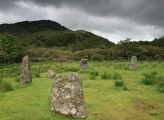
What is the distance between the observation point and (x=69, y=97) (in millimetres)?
8008

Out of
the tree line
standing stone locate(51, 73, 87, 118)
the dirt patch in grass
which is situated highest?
the tree line

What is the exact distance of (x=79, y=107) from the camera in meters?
7.96

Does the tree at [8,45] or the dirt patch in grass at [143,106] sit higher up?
the tree at [8,45]

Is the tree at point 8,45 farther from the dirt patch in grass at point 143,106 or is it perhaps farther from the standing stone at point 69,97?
the standing stone at point 69,97

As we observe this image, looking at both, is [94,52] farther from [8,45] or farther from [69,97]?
[69,97]

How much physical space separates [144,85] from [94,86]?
312cm

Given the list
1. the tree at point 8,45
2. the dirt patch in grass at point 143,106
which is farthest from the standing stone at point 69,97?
the tree at point 8,45

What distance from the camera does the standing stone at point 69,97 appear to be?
7941 mm

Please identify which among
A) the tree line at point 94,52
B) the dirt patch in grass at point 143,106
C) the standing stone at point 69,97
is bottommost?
the dirt patch in grass at point 143,106

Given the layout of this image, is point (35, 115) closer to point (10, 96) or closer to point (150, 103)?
point (10, 96)

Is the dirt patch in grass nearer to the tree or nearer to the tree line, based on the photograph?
the tree line

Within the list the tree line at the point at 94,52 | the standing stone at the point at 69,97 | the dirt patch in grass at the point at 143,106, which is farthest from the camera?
the tree line at the point at 94,52

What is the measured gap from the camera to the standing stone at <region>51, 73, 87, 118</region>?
7.94 meters

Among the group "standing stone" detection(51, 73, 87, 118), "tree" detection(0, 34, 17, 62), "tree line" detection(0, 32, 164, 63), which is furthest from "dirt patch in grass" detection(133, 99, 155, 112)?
"tree" detection(0, 34, 17, 62)
